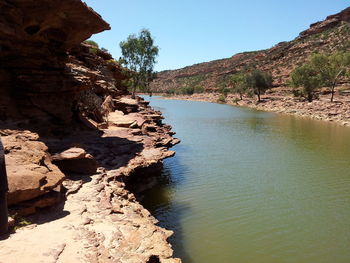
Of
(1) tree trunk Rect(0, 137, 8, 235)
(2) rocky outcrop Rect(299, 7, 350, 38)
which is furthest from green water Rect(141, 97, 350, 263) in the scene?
(2) rocky outcrop Rect(299, 7, 350, 38)

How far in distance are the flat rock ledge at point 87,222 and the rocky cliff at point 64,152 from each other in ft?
0.07

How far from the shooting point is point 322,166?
16594mm

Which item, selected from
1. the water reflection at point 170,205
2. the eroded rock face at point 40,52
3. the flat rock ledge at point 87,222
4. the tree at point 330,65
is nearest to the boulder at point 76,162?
the flat rock ledge at point 87,222

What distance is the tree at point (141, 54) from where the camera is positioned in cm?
3844

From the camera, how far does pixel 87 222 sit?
6930 mm

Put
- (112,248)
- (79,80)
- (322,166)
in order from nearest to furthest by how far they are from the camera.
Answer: (112,248), (79,80), (322,166)

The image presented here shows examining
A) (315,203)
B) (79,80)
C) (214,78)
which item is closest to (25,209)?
(79,80)

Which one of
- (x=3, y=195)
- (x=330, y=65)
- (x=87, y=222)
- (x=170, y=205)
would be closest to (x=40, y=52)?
(x=170, y=205)

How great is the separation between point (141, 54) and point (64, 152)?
30905 mm

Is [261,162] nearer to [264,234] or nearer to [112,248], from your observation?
[264,234]

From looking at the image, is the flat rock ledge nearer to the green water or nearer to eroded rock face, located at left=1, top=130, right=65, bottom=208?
eroded rock face, located at left=1, top=130, right=65, bottom=208

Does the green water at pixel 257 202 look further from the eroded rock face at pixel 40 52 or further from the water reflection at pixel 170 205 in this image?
the eroded rock face at pixel 40 52

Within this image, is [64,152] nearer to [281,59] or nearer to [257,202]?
[257,202]

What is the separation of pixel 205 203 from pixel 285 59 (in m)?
91.1
